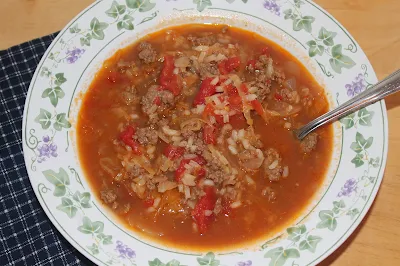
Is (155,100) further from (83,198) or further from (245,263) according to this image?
(245,263)

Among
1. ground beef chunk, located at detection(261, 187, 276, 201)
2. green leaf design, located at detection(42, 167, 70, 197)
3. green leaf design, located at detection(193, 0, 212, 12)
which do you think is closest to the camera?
green leaf design, located at detection(42, 167, 70, 197)

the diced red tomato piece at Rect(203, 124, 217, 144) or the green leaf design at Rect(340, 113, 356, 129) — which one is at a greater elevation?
the diced red tomato piece at Rect(203, 124, 217, 144)

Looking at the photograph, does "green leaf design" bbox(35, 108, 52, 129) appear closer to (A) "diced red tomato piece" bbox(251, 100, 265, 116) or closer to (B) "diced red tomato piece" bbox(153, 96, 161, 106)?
(B) "diced red tomato piece" bbox(153, 96, 161, 106)

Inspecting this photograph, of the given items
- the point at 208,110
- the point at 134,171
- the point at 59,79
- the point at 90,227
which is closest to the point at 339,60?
the point at 208,110

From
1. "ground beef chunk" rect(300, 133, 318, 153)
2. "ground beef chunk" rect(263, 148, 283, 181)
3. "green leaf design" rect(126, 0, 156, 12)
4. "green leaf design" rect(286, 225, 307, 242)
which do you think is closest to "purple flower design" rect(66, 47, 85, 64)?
"green leaf design" rect(126, 0, 156, 12)

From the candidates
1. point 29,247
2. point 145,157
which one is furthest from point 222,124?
point 29,247

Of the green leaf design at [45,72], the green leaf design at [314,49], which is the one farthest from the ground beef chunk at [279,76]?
the green leaf design at [45,72]

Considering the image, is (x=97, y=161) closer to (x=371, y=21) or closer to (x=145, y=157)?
(x=145, y=157)
